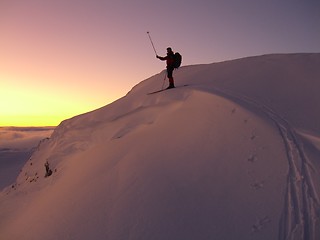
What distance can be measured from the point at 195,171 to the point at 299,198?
2.22 m

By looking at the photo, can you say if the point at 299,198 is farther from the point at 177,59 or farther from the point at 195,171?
the point at 177,59

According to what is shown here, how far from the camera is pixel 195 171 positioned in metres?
7.35

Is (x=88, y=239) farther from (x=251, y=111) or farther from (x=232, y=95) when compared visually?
(x=232, y=95)

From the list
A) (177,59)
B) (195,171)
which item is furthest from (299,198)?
(177,59)

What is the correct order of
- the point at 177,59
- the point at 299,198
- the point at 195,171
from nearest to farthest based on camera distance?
1. the point at 299,198
2. the point at 195,171
3. the point at 177,59

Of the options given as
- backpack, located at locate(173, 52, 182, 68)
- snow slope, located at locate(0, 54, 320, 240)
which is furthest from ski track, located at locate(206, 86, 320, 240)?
backpack, located at locate(173, 52, 182, 68)

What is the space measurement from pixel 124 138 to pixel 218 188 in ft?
15.4

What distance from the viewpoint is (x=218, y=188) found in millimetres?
6633

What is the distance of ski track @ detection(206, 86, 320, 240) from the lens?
17.1 feet

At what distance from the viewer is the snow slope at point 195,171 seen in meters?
5.93

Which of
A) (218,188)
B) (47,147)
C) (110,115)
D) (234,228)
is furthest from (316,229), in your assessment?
(47,147)

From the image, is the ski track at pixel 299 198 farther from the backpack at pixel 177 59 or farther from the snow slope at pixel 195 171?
the backpack at pixel 177 59

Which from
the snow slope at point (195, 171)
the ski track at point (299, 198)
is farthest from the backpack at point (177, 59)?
the ski track at point (299, 198)

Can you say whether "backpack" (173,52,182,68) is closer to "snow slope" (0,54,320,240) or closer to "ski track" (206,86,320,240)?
"snow slope" (0,54,320,240)
